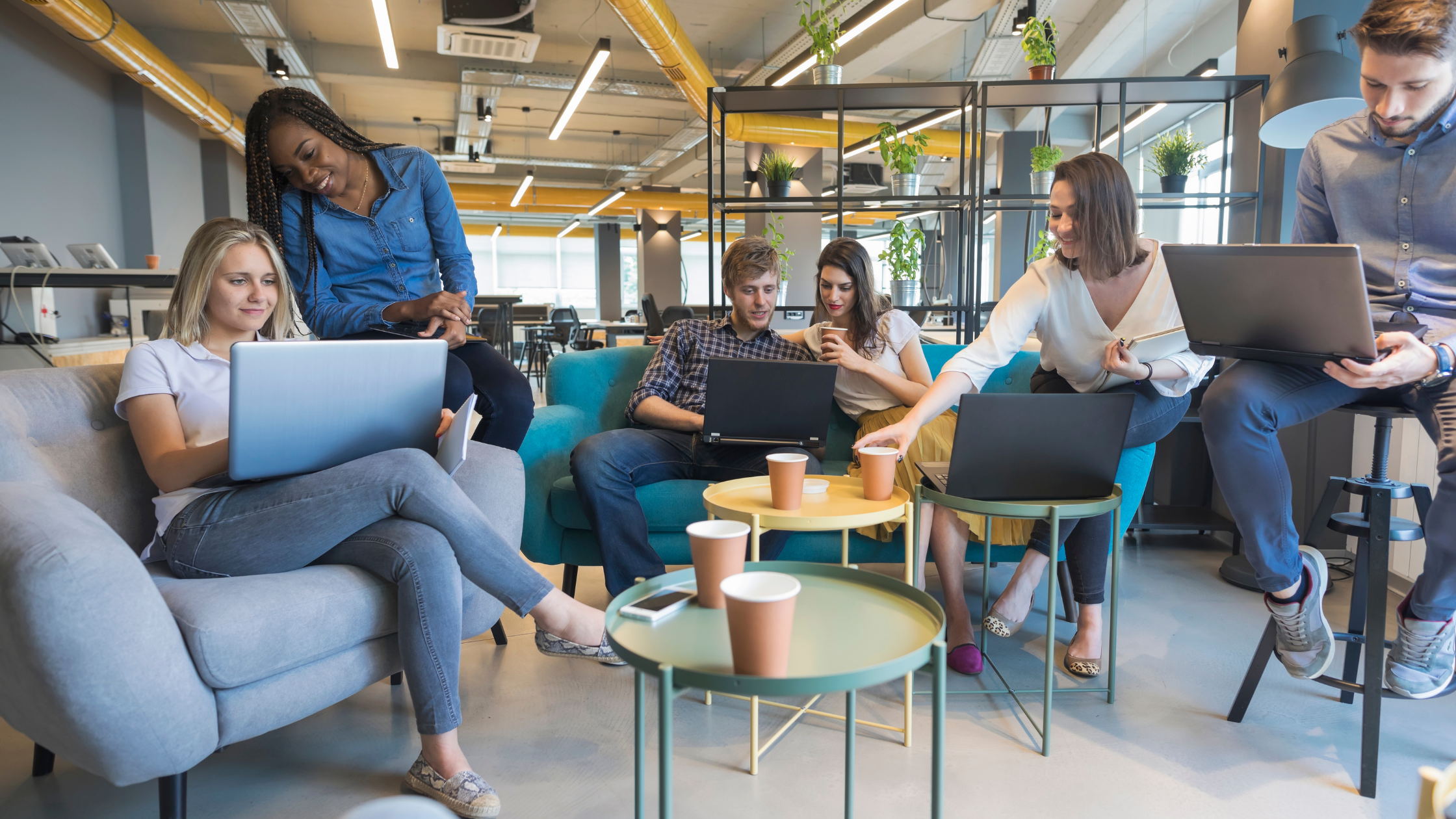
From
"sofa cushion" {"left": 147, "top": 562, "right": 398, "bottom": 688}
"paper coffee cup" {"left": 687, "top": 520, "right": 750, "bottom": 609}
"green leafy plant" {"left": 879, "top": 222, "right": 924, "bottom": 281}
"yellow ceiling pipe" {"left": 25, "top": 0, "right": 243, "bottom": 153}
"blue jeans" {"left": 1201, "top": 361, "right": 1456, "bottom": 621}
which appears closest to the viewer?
"paper coffee cup" {"left": 687, "top": 520, "right": 750, "bottom": 609}

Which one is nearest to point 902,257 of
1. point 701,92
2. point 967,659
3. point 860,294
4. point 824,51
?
point 824,51

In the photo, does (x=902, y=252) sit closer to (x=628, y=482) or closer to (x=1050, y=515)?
(x=628, y=482)

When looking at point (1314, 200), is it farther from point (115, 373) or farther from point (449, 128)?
point (449, 128)

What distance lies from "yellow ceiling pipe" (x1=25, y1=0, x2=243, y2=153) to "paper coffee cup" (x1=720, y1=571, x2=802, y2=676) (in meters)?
6.28

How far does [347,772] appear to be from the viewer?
1644mm

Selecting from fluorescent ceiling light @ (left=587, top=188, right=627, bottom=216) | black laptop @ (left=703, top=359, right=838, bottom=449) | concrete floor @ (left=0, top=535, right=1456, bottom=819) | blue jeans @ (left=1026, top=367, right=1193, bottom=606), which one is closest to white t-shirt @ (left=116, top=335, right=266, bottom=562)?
concrete floor @ (left=0, top=535, right=1456, bottom=819)

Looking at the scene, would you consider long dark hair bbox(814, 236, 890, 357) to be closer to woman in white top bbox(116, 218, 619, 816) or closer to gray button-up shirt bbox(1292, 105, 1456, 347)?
gray button-up shirt bbox(1292, 105, 1456, 347)

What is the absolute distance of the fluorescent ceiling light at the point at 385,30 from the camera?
532cm

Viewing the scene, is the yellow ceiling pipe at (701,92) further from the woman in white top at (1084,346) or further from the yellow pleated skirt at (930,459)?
the woman in white top at (1084,346)

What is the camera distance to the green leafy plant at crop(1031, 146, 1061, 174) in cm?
369

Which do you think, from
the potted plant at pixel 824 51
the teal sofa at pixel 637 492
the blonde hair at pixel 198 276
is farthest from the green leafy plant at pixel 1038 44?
the blonde hair at pixel 198 276

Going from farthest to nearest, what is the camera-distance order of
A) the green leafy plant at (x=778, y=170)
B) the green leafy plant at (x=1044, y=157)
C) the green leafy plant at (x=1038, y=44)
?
the green leafy plant at (x=778, y=170) < the green leafy plant at (x=1044, y=157) < the green leafy plant at (x=1038, y=44)

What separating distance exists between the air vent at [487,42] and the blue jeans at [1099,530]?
557 centimetres

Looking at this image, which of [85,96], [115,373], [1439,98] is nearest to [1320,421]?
[1439,98]
